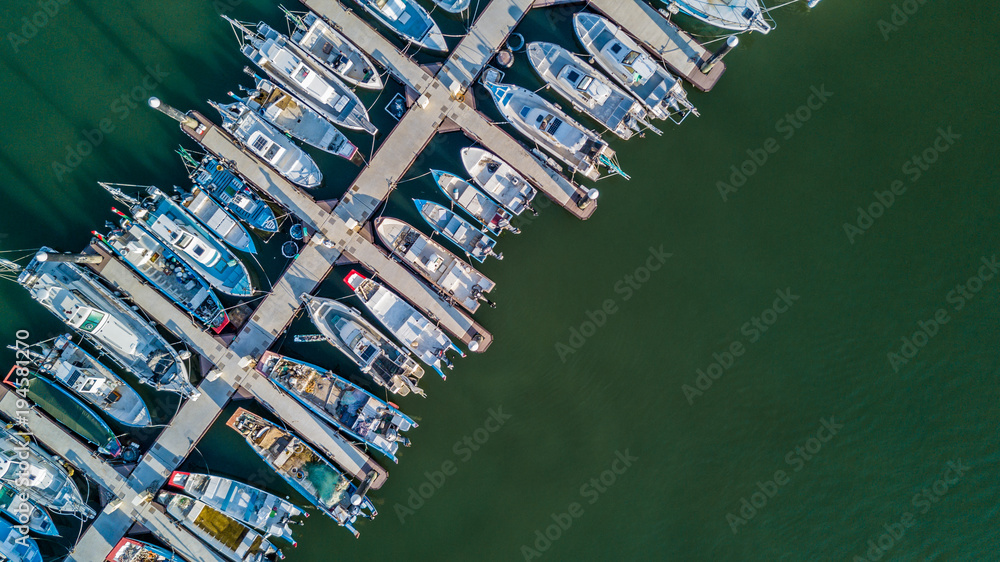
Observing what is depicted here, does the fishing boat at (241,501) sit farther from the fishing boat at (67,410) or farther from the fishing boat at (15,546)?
the fishing boat at (15,546)

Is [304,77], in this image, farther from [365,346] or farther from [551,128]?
[365,346]

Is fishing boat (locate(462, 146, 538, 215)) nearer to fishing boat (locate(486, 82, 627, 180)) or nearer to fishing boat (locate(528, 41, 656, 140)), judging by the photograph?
fishing boat (locate(486, 82, 627, 180))

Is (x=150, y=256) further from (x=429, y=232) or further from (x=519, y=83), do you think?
(x=519, y=83)

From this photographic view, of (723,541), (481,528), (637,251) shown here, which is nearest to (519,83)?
(637,251)

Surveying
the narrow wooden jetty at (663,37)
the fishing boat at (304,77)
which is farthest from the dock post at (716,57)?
the fishing boat at (304,77)

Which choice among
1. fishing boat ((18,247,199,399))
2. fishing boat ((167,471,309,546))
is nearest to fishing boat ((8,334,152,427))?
fishing boat ((18,247,199,399))

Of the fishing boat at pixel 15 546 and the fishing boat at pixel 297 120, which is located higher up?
the fishing boat at pixel 297 120

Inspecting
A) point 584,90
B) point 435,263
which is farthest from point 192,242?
point 584,90
